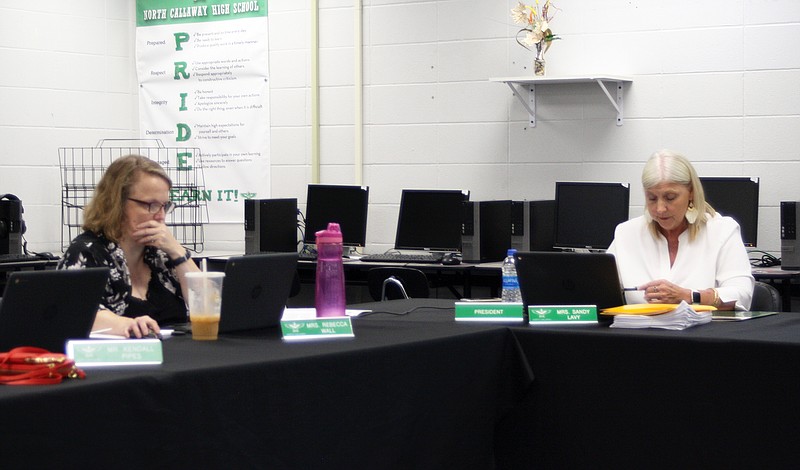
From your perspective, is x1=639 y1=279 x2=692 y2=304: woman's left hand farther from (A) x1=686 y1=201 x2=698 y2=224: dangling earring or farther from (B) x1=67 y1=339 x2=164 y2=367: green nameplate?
(B) x1=67 y1=339 x2=164 y2=367: green nameplate

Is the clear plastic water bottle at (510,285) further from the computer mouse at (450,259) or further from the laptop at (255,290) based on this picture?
the computer mouse at (450,259)

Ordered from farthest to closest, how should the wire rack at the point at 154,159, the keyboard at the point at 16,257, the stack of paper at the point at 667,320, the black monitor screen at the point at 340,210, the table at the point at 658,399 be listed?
the wire rack at the point at 154,159, the black monitor screen at the point at 340,210, the keyboard at the point at 16,257, the stack of paper at the point at 667,320, the table at the point at 658,399

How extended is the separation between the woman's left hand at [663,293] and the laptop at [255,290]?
100 cm

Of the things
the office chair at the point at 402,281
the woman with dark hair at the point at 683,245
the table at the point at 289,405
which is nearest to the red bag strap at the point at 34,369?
the table at the point at 289,405

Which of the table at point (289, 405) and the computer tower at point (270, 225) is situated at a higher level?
the computer tower at point (270, 225)

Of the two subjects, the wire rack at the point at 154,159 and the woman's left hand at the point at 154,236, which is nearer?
the woman's left hand at the point at 154,236

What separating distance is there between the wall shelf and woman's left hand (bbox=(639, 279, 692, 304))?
7.24ft

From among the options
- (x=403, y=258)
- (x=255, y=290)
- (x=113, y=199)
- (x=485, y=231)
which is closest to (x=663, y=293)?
(x=255, y=290)

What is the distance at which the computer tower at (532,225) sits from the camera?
189 inches

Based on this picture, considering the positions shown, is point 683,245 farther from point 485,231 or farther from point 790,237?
point 485,231

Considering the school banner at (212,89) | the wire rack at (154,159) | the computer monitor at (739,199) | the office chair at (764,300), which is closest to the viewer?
the office chair at (764,300)

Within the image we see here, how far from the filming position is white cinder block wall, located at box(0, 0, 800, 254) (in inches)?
183

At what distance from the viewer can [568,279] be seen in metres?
2.40

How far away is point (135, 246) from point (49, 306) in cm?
93
